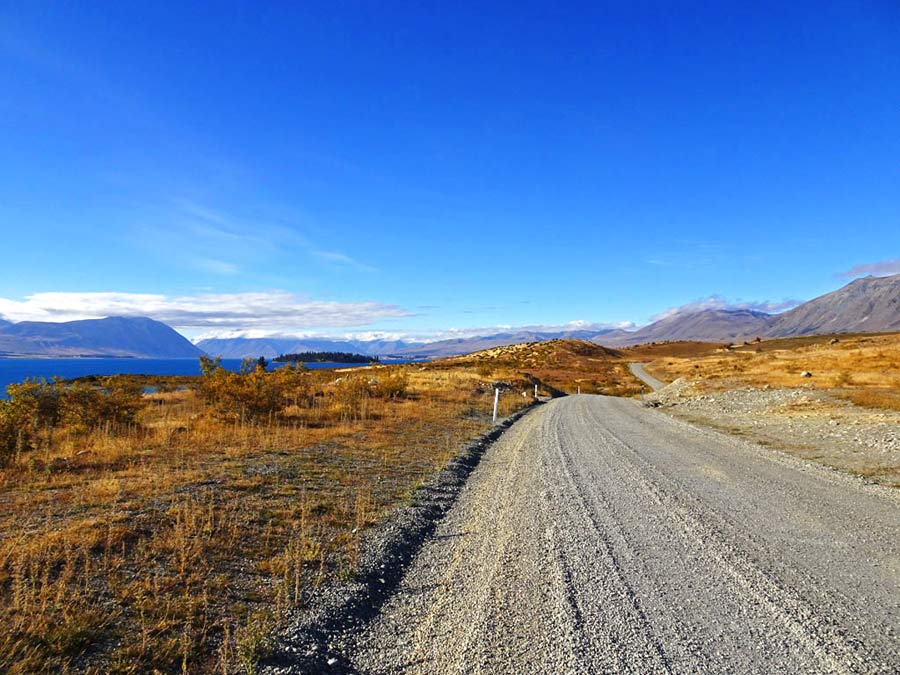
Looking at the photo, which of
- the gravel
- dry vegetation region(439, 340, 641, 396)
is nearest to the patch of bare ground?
the gravel

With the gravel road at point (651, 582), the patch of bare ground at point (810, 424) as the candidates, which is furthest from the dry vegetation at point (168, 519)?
the patch of bare ground at point (810, 424)

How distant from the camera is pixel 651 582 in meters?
5.65

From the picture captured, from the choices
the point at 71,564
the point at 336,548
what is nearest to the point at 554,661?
the point at 336,548

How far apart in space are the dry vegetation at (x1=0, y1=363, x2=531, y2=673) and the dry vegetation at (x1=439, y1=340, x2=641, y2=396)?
42310mm

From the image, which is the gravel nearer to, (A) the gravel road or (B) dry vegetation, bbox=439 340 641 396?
(A) the gravel road

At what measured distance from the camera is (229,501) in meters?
8.45

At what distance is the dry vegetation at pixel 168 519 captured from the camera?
14.1ft

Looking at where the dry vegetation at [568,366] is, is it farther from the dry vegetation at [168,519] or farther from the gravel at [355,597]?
the gravel at [355,597]

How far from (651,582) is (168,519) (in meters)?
6.69

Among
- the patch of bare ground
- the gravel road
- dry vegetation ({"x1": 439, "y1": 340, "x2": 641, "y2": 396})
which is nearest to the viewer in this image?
the gravel road

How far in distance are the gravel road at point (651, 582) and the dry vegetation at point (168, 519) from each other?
4.62ft

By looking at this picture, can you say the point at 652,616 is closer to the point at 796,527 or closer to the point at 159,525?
the point at 796,527

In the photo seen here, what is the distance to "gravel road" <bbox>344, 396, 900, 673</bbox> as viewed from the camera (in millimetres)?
4234

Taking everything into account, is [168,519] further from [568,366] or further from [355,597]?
[568,366]
